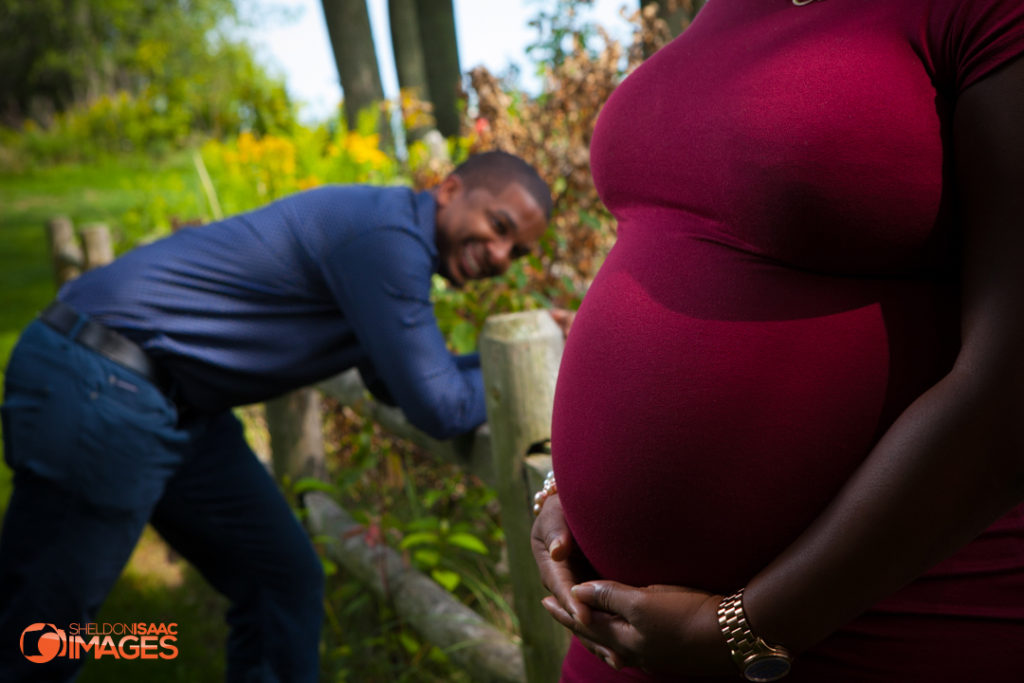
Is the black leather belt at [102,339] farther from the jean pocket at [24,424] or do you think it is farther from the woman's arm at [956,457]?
the woman's arm at [956,457]

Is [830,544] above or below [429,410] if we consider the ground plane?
above

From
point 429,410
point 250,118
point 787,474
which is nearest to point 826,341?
point 787,474

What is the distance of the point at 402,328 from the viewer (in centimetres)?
225

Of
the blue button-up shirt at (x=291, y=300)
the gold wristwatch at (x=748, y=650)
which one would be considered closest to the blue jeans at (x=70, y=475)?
the blue button-up shirt at (x=291, y=300)

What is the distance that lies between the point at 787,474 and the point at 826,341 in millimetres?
158

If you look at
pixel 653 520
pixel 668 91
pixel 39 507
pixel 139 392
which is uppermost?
pixel 668 91

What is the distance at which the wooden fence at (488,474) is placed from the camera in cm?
183

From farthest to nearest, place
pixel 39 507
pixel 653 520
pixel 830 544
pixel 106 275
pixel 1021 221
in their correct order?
pixel 106 275 < pixel 39 507 < pixel 653 520 < pixel 830 544 < pixel 1021 221

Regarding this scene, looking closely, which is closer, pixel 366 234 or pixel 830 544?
pixel 830 544

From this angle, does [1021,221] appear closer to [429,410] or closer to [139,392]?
[429,410]

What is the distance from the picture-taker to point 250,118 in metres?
A: 7.30

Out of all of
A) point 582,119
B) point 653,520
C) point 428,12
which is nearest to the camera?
point 653,520

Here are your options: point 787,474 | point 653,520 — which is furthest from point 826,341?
point 653,520

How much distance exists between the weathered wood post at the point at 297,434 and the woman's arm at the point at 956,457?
111 inches
